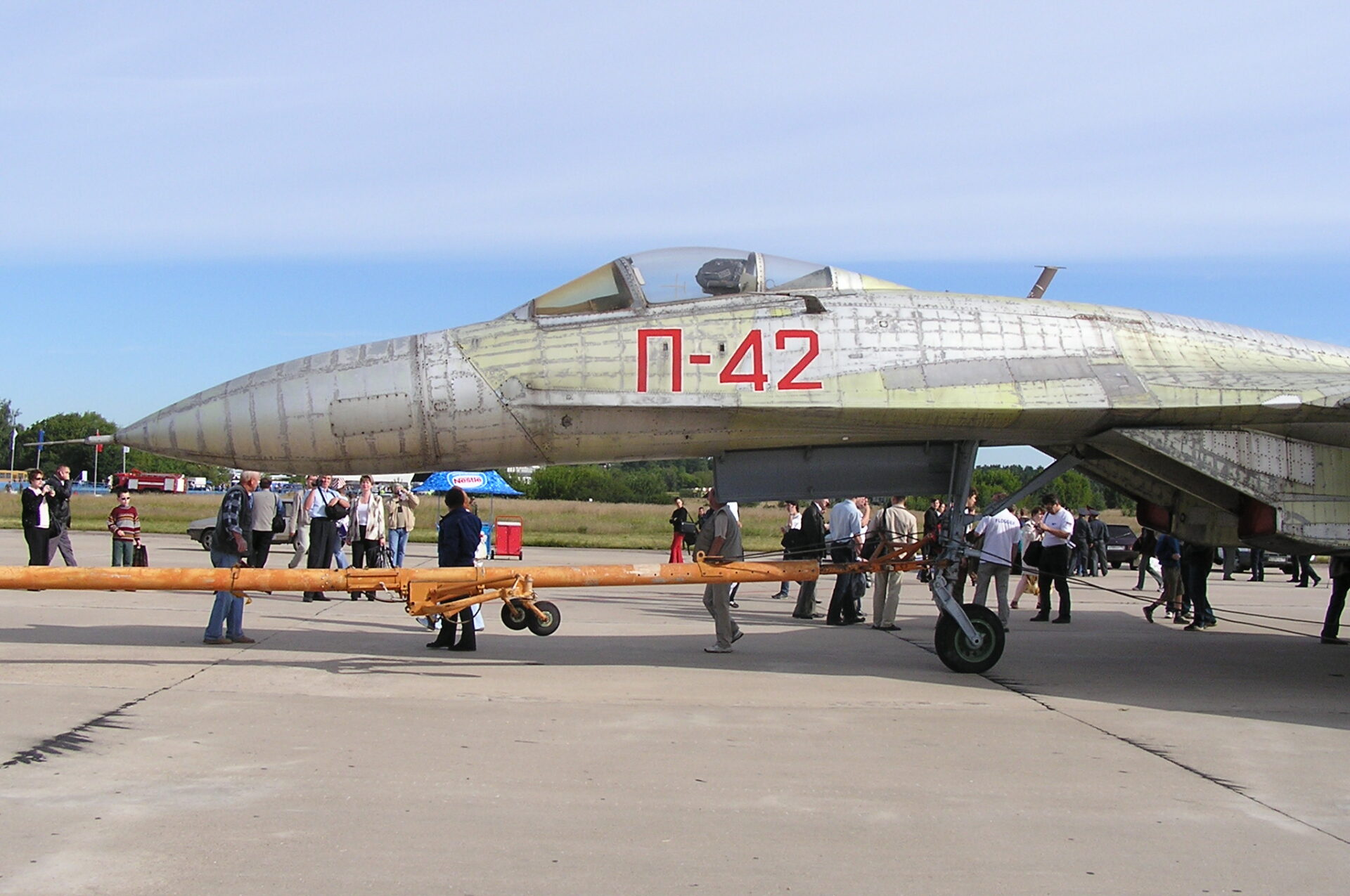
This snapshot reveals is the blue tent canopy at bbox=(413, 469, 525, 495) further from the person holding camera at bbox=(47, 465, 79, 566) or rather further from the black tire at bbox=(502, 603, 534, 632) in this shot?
the black tire at bbox=(502, 603, 534, 632)

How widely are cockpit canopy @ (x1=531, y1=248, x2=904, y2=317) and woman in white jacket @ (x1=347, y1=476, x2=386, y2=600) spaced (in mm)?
7081

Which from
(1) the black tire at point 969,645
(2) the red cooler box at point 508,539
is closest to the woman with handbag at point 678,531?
(2) the red cooler box at point 508,539

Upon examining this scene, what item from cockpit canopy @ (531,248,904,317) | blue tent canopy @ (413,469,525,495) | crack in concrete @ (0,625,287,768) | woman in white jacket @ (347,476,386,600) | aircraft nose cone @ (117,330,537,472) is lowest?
crack in concrete @ (0,625,287,768)

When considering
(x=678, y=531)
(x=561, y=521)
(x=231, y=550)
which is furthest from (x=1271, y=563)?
(x=231, y=550)

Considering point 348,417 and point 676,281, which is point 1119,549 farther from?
point 348,417

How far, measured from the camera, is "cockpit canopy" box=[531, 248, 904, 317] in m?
8.10

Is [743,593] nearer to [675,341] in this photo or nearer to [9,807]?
[675,341]

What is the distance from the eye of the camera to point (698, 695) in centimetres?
772

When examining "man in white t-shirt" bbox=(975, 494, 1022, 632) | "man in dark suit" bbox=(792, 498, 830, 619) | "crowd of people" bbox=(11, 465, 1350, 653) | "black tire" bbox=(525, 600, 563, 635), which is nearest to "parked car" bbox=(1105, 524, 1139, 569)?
"crowd of people" bbox=(11, 465, 1350, 653)

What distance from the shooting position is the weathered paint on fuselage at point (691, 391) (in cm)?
783

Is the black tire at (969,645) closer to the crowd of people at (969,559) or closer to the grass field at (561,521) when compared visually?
the crowd of people at (969,559)

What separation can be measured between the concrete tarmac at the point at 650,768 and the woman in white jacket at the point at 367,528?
4.07 m

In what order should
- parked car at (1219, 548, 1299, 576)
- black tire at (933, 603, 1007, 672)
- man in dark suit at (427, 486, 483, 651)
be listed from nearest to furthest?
black tire at (933, 603, 1007, 672)
man in dark suit at (427, 486, 483, 651)
parked car at (1219, 548, 1299, 576)

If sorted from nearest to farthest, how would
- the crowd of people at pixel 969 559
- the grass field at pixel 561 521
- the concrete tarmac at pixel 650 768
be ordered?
1. the concrete tarmac at pixel 650 768
2. the crowd of people at pixel 969 559
3. the grass field at pixel 561 521
